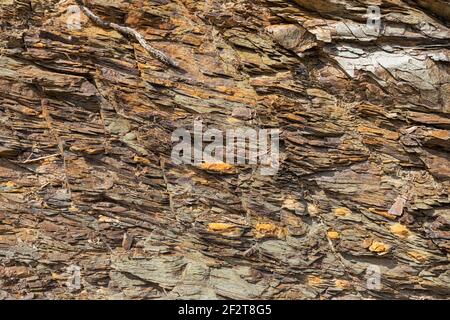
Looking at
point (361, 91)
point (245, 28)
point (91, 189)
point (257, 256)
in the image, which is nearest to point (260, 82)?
point (245, 28)

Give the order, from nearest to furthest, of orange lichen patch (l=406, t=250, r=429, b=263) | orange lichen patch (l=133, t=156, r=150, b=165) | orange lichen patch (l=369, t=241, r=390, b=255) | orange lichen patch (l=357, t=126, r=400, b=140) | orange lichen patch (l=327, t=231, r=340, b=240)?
orange lichen patch (l=357, t=126, r=400, b=140)
orange lichen patch (l=406, t=250, r=429, b=263)
orange lichen patch (l=369, t=241, r=390, b=255)
orange lichen patch (l=327, t=231, r=340, b=240)
orange lichen patch (l=133, t=156, r=150, b=165)

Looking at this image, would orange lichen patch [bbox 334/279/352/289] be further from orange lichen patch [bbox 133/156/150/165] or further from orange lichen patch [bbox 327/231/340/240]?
orange lichen patch [bbox 133/156/150/165]

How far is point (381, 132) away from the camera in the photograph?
9055 millimetres

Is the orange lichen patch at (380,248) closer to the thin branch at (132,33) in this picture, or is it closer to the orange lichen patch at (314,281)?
the orange lichen patch at (314,281)

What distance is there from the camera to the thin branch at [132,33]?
31.1 feet

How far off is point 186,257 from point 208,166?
2228 mm

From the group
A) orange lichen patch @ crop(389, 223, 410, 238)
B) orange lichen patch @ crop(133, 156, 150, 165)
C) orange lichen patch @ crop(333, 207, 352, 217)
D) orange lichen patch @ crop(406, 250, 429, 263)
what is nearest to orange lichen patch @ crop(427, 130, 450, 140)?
orange lichen patch @ crop(389, 223, 410, 238)

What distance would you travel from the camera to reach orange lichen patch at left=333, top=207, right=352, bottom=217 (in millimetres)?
9617

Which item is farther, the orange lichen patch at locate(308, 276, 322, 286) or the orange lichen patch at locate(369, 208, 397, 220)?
the orange lichen patch at locate(308, 276, 322, 286)

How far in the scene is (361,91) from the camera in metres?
8.96

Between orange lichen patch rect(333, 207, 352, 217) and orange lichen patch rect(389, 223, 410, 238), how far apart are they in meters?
0.92

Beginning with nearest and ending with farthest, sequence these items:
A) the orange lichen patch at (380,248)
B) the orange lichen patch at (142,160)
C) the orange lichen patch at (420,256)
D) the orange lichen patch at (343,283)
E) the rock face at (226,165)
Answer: the rock face at (226,165) < the orange lichen patch at (420,256) < the orange lichen patch at (380,248) < the orange lichen patch at (343,283) < the orange lichen patch at (142,160)

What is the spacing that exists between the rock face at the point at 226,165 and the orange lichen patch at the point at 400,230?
4 centimetres

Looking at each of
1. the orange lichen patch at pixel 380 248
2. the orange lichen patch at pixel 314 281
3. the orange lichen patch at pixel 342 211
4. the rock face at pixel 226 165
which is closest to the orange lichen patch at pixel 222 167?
the rock face at pixel 226 165
